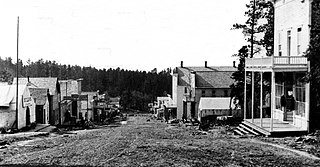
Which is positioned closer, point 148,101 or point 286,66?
point 286,66

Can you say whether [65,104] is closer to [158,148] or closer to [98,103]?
[98,103]

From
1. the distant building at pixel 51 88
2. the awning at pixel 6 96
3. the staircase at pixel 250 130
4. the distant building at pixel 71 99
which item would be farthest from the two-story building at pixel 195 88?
the staircase at pixel 250 130

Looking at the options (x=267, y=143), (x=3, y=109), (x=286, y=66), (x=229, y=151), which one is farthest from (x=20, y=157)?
(x=3, y=109)

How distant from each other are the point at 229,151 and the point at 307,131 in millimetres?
8098

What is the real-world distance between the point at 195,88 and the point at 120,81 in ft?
318

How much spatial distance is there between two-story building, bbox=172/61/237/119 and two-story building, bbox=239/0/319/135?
4427cm

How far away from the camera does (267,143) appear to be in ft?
75.7

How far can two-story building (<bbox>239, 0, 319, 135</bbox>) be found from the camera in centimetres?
2633

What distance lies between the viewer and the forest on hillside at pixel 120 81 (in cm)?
15388

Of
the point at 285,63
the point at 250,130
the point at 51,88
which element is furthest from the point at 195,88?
the point at 285,63

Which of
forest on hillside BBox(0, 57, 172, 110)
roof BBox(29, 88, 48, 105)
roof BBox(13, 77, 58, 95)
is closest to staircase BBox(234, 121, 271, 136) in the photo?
roof BBox(29, 88, 48, 105)

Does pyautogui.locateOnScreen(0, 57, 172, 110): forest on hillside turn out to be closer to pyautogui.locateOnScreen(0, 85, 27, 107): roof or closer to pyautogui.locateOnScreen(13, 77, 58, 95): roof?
pyautogui.locateOnScreen(13, 77, 58, 95): roof

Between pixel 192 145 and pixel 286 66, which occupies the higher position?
pixel 286 66

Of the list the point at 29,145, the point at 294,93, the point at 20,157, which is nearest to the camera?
the point at 20,157
